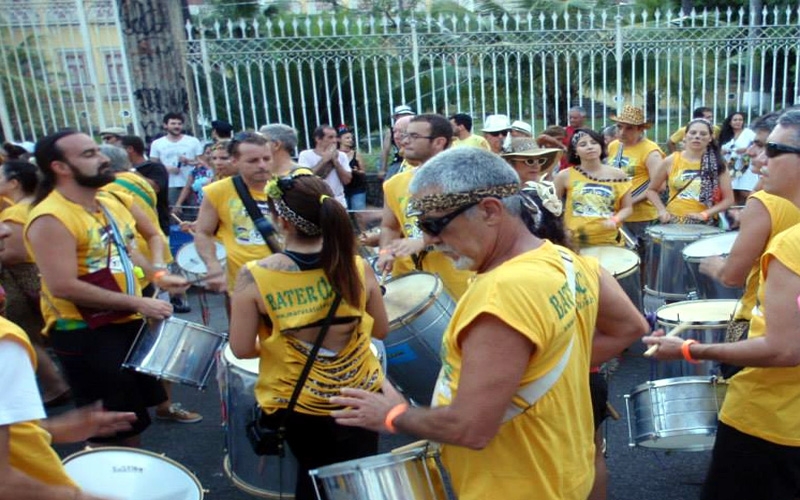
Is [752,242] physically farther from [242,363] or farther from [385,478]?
[242,363]

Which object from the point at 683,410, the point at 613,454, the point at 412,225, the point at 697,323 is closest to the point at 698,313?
the point at 697,323

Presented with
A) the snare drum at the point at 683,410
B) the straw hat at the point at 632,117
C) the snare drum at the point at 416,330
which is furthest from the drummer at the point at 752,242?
the straw hat at the point at 632,117

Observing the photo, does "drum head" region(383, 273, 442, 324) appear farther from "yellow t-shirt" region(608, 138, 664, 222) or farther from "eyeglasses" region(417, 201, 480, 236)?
"yellow t-shirt" region(608, 138, 664, 222)

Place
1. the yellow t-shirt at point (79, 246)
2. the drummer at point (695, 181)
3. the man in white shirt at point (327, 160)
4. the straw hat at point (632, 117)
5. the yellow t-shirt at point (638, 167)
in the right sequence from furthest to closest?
1. the man in white shirt at point (327, 160)
2. the straw hat at point (632, 117)
3. the yellow t-shirt at point (638, 167)
4. the drummer at point (695, 181)
5. the yellow t-shirt at point (79, 246)

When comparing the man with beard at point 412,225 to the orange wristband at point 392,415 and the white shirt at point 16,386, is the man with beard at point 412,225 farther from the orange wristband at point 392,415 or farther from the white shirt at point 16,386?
the white shirt at point 16,386

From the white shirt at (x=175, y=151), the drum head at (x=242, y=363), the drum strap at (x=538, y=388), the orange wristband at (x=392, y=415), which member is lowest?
the drum head at (x=242, y=363)

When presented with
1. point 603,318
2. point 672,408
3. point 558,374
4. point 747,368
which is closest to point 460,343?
point 558,374

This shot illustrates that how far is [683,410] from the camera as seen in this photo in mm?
2793

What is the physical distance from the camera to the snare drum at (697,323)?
3.24 meters

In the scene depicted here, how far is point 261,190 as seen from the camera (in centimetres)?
453

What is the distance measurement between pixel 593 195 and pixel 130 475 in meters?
4.14

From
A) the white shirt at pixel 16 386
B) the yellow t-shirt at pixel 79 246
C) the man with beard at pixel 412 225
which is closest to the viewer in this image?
the white shirt at pixel 16 386

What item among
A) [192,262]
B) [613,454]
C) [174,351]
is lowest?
[613,454]

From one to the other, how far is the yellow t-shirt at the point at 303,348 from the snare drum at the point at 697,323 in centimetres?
156
